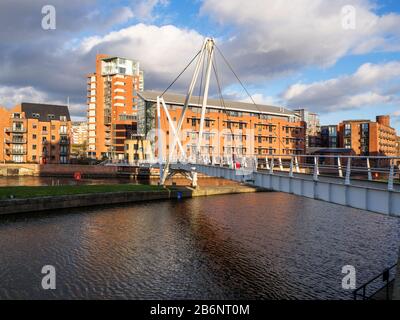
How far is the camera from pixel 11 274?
806 inches

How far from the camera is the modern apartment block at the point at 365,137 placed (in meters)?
137

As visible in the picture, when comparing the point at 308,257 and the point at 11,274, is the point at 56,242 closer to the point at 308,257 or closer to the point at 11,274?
the point at 11,274

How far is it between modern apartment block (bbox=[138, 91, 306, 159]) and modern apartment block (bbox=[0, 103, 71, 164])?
84.1ft

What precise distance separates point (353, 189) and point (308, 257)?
807 centimetres

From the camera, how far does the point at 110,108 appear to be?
126 meters

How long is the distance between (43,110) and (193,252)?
10219cm

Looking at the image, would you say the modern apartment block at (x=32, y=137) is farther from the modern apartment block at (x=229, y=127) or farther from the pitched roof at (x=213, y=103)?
the pitched roof at (x=213, y=103)

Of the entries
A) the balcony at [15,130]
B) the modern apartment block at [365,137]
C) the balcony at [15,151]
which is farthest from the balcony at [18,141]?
the modern apartment block at [365,137]

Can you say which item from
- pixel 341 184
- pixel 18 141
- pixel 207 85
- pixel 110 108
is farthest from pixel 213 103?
pixel 341 184

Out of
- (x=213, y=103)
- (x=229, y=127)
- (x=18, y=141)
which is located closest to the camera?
(x=18, y=141)

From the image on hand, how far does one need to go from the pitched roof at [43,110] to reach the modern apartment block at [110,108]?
Answer: 13571 millimetres

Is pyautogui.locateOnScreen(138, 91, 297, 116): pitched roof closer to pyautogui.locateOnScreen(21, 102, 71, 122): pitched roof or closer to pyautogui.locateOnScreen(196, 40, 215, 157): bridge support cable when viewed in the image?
pyautogui.locateOnScreen(21, 102, 71, 122): pitched roof

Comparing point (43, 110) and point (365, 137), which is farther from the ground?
point (43, 110)

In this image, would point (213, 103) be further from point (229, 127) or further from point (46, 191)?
point (46, 191)
